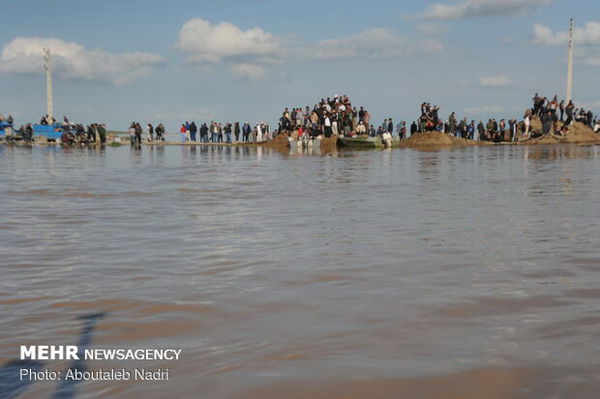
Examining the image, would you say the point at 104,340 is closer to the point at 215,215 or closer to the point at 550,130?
the point at 215,215

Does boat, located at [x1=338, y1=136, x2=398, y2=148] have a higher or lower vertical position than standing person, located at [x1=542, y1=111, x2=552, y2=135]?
lower

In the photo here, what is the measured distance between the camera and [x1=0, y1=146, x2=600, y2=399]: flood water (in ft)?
9.95

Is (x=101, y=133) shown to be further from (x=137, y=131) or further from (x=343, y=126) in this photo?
(x=343, y=126)

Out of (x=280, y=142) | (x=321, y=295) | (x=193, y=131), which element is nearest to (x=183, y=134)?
(x=193, y=131)

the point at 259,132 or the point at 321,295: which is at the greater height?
the point at 259,132

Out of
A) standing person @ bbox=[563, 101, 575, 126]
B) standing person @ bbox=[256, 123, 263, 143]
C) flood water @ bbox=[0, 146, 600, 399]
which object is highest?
standing person @ bbox=[563, 101, 575, 126]

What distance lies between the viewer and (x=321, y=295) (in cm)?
452

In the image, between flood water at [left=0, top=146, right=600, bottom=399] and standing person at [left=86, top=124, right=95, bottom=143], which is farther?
standing person at [left=86, top=124, right=95, bottom=143]

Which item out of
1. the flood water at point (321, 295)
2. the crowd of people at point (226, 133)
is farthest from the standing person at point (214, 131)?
the flood water at point (321, 295)

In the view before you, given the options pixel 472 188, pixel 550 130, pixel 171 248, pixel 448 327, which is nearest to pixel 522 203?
pixel 472 188

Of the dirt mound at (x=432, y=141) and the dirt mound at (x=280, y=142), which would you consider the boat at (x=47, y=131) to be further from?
the dirt mound at (x=432, y=141)

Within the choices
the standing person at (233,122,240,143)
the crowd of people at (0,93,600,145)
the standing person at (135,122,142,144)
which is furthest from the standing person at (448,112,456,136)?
the standing person at (135,122,142,144)

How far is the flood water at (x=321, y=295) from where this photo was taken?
3.03 metres

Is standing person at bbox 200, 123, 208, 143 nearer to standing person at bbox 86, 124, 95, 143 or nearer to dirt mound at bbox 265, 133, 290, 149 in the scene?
standing person at bbox 86, 124, 95, 143
